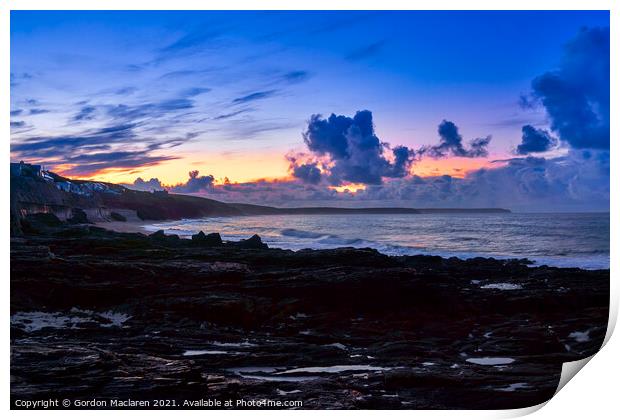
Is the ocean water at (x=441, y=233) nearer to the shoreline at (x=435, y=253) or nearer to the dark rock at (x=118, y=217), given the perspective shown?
the shoreline at (x=435, y=253)

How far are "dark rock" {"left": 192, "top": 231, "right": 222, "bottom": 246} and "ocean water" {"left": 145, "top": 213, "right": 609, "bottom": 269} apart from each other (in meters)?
0.05

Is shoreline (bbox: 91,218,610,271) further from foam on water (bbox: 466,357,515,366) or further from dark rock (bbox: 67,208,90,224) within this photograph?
foam on water (bbox: 466,357,515,366)

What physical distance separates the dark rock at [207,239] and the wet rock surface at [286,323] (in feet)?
0.08

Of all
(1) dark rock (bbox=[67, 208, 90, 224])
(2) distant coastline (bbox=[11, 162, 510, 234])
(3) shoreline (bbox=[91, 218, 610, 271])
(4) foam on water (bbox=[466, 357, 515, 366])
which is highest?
(2) distant coastline (bbox=[11, 162, 510, 234])

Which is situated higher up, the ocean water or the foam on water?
the ocean water

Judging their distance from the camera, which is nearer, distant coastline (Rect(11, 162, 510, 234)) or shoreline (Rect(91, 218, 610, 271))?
shoreline (Rect(91, 218, 610, 271))

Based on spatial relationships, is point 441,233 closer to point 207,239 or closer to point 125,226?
point 207,239

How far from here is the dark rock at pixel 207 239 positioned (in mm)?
6543

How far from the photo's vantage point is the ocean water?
6.16 meters

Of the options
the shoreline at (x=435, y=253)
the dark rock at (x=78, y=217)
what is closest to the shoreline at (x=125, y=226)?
the shoreline at (x=435, y=253)

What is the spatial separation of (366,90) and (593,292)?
301 cm

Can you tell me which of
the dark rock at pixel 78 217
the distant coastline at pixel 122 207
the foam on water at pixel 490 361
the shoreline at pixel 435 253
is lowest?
the foam on water at pixel 490 361

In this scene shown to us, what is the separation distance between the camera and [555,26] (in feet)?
18.9

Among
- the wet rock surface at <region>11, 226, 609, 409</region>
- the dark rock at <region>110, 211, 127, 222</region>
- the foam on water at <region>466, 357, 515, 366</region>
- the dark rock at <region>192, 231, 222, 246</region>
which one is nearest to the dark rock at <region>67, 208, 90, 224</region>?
the wet rock surface at <region>11, 226, 609, 409</region>
